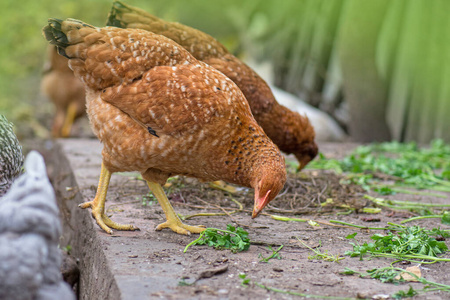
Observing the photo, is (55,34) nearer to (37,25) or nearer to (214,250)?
(214,250)

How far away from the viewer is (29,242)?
76.8 inches

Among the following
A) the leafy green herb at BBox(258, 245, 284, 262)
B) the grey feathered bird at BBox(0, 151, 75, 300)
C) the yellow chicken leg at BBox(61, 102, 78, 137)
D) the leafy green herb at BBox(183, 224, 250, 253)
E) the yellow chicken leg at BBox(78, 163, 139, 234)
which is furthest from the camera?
the yellow chicken leg at BBox(61, 102, 78, 137)

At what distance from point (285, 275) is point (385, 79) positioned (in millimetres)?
5634

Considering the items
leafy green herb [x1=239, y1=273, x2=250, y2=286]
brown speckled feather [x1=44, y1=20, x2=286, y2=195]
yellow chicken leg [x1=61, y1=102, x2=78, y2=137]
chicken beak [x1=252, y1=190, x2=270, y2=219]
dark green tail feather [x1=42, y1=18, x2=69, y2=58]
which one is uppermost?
dark green tail feather [x1=42, y1=18, x2=69, y2=58]

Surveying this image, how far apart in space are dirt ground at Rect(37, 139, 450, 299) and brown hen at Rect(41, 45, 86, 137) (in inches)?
102

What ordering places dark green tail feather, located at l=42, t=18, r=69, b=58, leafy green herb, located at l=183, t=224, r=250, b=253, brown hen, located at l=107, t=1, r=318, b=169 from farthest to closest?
brown hen, located at l=107, t=1, r=318, b=169 < dark green tail feather, located at l=42, t=18, r=69, b=58 < leafy green herb, located at l=183, t=224, r=250, b=253

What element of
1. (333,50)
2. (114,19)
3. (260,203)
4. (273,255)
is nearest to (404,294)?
(273,255)

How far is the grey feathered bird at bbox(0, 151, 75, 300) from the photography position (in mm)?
1934

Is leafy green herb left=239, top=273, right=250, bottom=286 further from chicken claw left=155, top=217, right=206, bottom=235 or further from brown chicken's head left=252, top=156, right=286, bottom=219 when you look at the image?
chicken claw left=155, top=217, right=206, bottom=235

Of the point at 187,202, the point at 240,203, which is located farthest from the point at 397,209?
the point at 187,202

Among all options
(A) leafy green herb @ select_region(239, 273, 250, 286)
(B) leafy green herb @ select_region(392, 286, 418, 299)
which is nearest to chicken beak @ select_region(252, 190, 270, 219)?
(A) leafy green herb @ select_region(239, 273, 250, 286)

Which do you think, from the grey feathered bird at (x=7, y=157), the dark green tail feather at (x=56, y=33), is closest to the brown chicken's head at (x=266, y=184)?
the dark green tail feather at (x=56, y=33)

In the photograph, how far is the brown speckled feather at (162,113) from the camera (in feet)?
10.0

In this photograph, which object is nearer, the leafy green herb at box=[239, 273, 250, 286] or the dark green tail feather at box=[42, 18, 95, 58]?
the leafy green herb at box=[239, 273, 250, 286]
